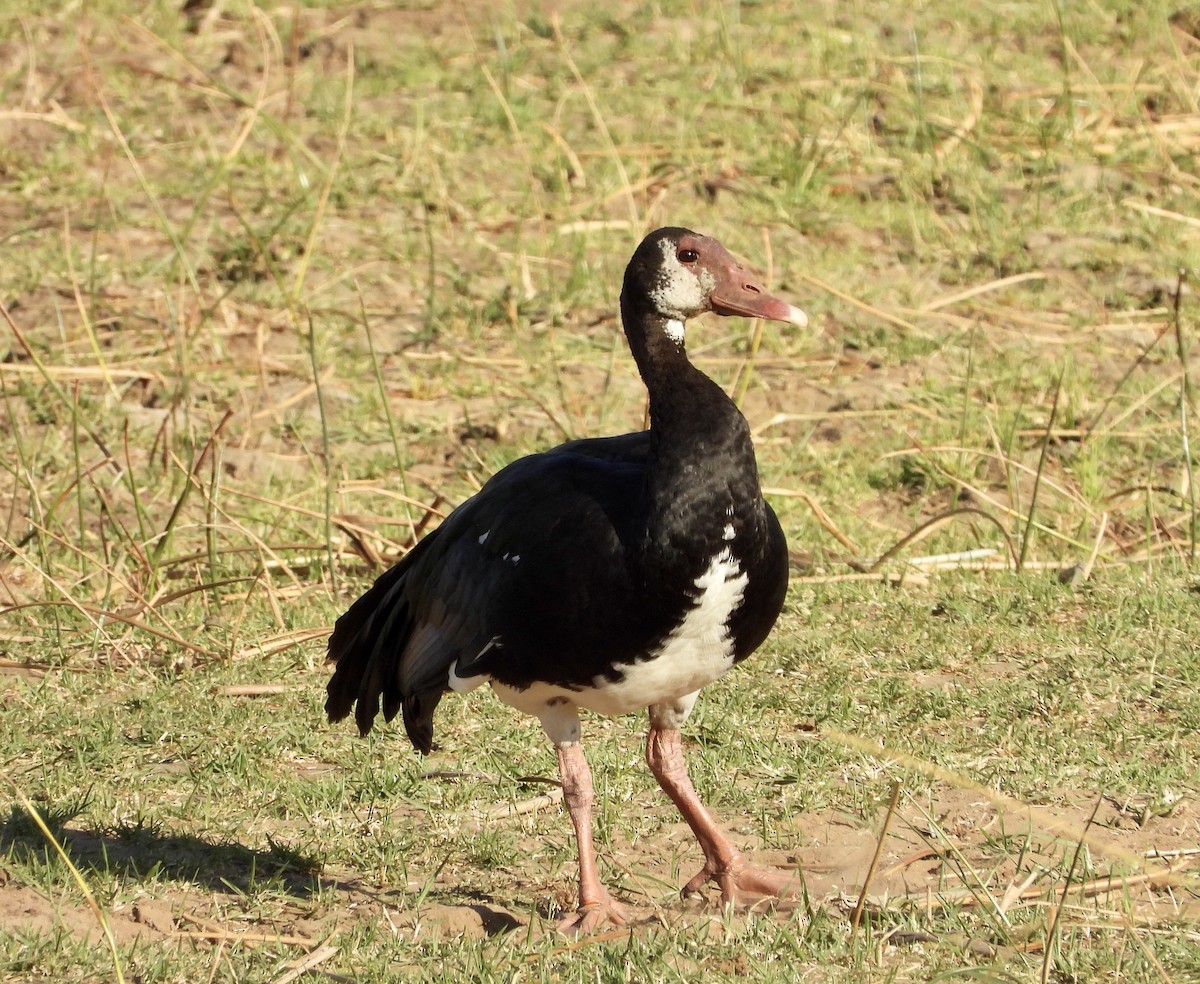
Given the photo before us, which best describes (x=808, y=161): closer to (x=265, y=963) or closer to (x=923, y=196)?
(x=923, y=196)

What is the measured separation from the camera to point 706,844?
388 cm

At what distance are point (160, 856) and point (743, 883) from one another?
140 centimetres

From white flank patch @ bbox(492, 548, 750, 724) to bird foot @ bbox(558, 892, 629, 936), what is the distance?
1.47ft

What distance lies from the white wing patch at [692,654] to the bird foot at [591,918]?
44 centimetres

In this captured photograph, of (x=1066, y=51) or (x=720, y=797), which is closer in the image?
(x=720, y=797)

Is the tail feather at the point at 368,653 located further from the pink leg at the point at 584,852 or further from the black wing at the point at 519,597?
the pink leg at the point at 584,852

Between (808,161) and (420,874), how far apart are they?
228 inches

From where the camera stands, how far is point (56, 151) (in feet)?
29.0

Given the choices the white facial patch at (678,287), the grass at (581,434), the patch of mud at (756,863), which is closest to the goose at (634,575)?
the white facial patch at (678,287)

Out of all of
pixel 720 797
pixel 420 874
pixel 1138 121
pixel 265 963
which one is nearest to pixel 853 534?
pixel 720 797

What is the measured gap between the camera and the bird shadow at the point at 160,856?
3928 millimetres

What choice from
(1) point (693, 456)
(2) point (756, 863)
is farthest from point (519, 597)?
(2) point (756, 863)

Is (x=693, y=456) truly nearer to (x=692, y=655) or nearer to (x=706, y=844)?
(x=692, y=655)

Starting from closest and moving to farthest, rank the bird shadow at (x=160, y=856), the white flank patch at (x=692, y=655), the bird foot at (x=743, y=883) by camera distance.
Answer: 1. the white flank patch at (x=692, y=655)
2. the bird foot at (x=743, y=883)
3. the bird shadow at (x=160, y=856)
